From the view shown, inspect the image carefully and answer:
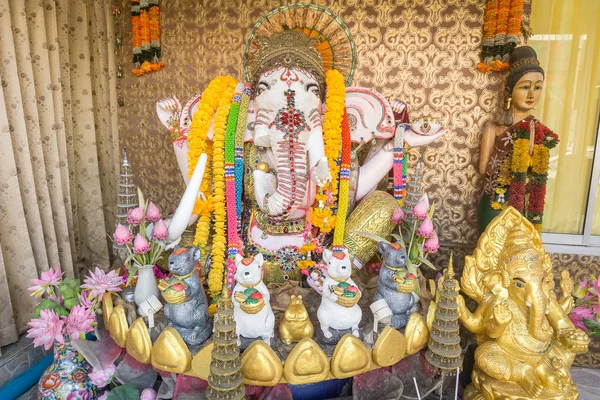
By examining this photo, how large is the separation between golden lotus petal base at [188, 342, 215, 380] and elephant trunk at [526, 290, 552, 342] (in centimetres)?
138

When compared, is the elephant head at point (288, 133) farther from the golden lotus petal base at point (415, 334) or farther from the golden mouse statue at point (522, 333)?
the golden mouse statue at point (522, 333)

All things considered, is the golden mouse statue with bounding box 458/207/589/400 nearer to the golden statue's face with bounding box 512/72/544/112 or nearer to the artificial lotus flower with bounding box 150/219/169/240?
the golden statue's face with bounding box 512/72/544/112

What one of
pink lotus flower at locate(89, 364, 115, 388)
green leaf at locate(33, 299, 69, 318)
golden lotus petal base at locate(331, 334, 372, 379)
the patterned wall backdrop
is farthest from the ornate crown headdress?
pink lotus flower at locate(89, 364, 115, 388)

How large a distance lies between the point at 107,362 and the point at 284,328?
0.85 meters

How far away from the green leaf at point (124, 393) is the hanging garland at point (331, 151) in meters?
1.17

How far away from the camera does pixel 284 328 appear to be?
67.6 inches

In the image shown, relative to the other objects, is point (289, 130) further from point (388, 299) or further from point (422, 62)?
point (422, 62)

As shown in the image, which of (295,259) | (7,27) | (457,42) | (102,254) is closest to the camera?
(7,27)

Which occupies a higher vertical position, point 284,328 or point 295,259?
point 295,259

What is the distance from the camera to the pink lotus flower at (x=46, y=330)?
1673mm

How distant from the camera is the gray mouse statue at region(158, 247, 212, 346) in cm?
163

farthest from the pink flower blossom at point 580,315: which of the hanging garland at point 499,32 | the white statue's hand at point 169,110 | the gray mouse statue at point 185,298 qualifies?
the white statue's hand at point 169,110

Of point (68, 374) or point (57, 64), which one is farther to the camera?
point (57, 64)

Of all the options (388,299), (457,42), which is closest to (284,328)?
(388,299)
